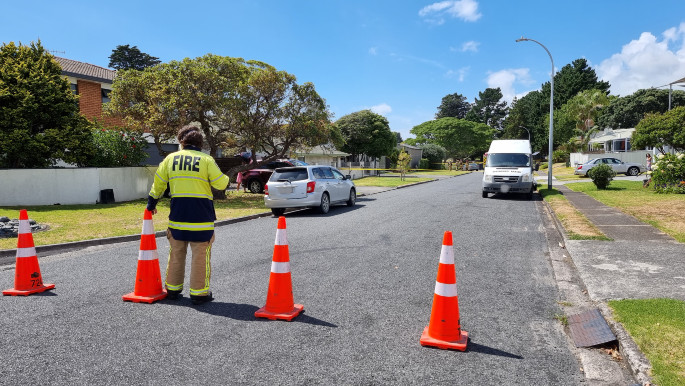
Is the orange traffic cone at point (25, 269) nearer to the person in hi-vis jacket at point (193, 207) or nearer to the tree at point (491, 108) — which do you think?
the person in hi-vis jacket at point (193, 207)

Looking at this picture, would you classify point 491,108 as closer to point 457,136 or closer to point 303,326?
point 457,136

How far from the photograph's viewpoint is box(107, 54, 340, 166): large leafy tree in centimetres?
1655

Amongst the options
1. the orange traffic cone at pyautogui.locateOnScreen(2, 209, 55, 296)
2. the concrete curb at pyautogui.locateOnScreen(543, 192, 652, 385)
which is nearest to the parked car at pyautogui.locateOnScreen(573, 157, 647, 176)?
the concrete curb at pyautogui.locateOnScreen(543, 192, 652, 385)

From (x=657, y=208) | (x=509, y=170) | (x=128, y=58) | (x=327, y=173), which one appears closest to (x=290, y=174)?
(x=327, y=173)

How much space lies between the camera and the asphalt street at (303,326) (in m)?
3.29

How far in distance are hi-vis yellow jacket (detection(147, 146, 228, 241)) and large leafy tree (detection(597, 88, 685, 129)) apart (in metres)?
61.0

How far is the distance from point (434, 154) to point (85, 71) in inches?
2352

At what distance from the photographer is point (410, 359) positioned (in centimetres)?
351

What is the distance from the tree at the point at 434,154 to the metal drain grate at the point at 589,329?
7248 cm

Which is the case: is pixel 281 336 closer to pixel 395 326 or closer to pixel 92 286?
pixel 395 326

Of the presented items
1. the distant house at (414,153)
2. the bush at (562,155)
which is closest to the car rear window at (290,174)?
the bush at (562,155)

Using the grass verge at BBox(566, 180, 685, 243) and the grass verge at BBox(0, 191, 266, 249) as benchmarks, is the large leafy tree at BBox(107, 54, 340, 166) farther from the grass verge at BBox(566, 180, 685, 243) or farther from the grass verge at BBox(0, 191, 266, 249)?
the grass verge at BBox(566, 180, 685, 243)

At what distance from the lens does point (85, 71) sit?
2531 centimetres

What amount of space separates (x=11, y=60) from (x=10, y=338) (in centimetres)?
1472
